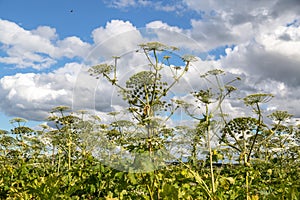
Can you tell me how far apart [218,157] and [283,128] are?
592 centimetres

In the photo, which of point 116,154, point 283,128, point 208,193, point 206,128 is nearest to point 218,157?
point 206,128

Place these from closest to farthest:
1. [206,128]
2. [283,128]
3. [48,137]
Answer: [206,128] → [283,128] → [48,137]

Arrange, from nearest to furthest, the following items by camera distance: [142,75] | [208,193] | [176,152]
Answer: [208,193], [176,152], [142,75]

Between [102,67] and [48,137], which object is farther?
[48,137]

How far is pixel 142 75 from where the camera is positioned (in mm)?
5199

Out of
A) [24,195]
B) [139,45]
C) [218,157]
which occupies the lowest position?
[24,195]

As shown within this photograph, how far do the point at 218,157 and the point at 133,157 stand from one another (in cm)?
96

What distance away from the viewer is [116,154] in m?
4.97

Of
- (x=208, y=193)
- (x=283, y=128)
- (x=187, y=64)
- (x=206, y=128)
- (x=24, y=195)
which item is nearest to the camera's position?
(x=208, y=193)

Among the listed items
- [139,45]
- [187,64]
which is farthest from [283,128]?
[139,45]

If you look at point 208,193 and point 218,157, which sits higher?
point 218,157

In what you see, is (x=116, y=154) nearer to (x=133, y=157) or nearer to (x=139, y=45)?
(x=133, y=157)

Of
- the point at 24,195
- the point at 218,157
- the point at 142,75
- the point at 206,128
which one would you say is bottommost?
the point at 24,195

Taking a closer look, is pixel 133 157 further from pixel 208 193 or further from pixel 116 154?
pixel 208 193
